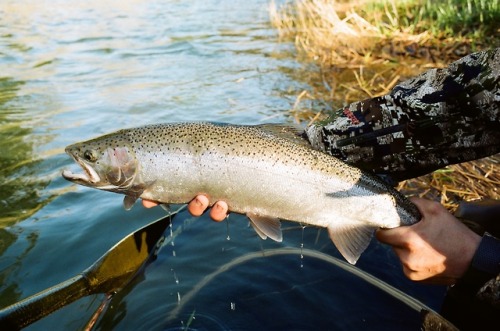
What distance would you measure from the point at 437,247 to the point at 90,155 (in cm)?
199

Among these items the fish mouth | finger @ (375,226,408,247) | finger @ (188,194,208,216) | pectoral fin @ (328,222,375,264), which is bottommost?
pectoral fin @ (328,222,375,264)

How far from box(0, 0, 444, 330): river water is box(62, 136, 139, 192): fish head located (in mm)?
1292

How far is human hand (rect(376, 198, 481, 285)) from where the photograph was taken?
7.89 ft

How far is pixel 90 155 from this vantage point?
261cm

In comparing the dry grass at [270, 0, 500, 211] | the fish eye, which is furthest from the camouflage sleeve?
the dry grass at [270, 0, 500, 211]

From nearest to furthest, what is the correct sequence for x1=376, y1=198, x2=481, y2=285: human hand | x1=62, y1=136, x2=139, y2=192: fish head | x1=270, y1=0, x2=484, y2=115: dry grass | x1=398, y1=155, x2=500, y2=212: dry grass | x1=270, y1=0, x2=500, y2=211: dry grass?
1. x1=376, y1=198, x2=481, y2=285: human hand
2. x1=62, y1=136, x2=139, y2=192: fish head
3. x1=398, y1=155, x2=500, y2=212: dry grass
4. x1=270, y1=0, x2=500, y2=211: dry grass
5. x1=270, y1=0, x2=484, y2=115: dry grass

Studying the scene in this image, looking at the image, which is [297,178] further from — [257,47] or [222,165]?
[257,47]

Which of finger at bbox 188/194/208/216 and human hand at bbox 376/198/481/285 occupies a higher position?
finger at bbox 188/194/208/216

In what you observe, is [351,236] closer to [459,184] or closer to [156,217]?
[459,184]

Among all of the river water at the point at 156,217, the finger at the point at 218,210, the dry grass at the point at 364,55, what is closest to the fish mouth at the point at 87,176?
the finger at the point at 218,210

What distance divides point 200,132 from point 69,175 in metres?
0.78

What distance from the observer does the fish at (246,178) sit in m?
2.59

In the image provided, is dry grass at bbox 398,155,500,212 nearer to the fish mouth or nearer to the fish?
the fish

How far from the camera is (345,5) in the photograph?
15336 mm
